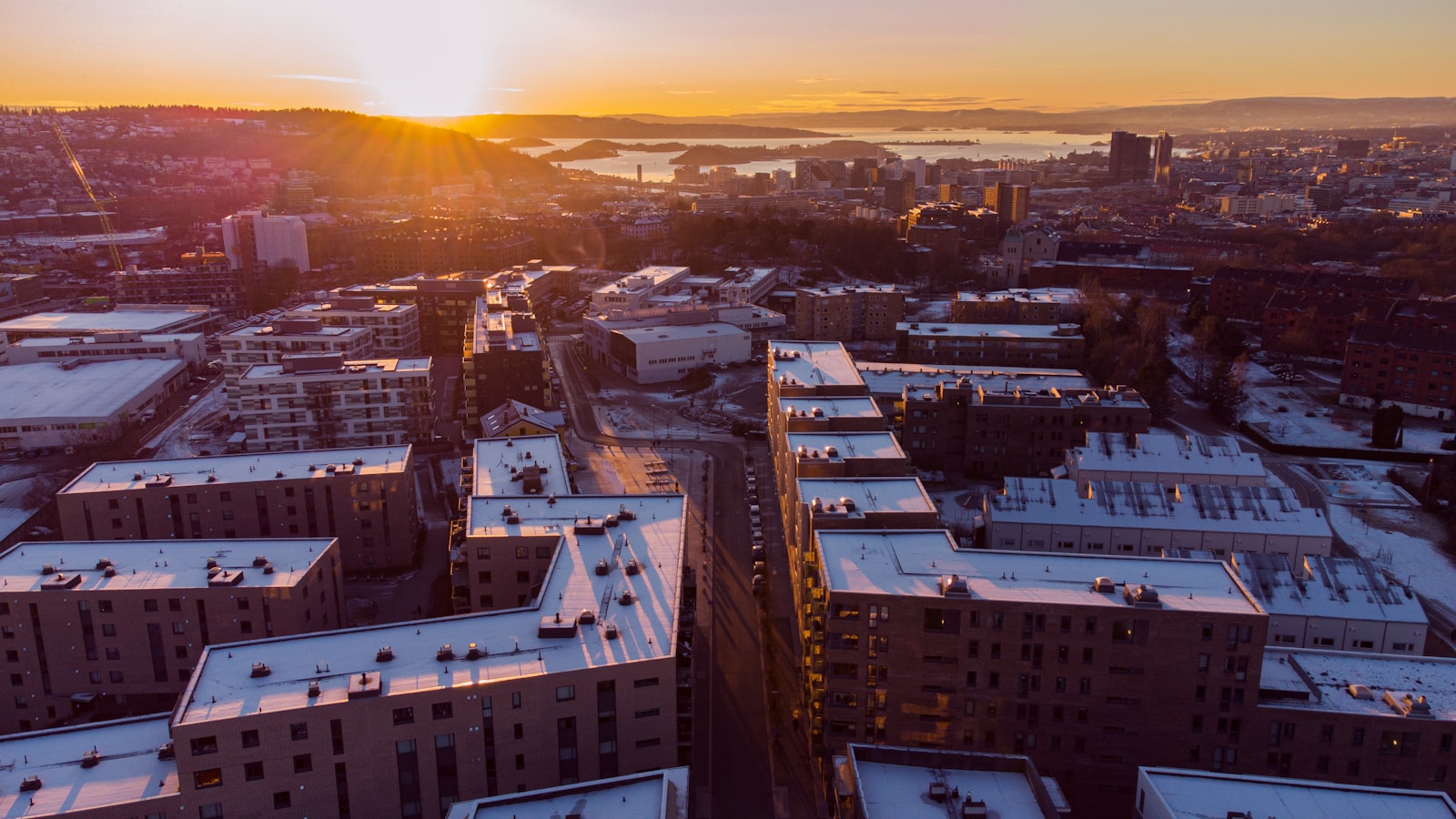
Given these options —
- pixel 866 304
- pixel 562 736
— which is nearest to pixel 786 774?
pixel 562 736

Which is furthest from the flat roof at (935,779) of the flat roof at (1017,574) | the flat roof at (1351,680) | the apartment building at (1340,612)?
the apartment building at (1340,612)

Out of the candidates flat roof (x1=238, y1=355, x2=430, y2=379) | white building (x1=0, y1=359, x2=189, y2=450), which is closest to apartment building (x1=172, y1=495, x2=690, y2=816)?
flat roof (x1=238, y1=355, x2=430, y2=379)

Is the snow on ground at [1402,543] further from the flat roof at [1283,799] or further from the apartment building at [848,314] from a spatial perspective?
the apartment building at [848,314]

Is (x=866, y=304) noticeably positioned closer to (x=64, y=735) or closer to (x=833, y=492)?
(x=833, y=492)

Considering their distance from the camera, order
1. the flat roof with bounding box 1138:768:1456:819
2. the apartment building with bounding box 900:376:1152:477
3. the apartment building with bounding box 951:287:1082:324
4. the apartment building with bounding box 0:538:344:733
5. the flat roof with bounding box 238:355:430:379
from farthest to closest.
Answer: the apartment building with bounding box 951:287:1082:324 < the flat roof with bounding box 238:355:430:379 < the apartment building with bounding box 900:376:1152:477 < the apartment building with bounding box 0:538:344:733 < the flat roof with bounding box 1138:768:1456:819

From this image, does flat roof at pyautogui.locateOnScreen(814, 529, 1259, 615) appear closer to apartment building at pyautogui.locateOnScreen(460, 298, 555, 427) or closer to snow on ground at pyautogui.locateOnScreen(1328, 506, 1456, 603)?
snow on ground at pyautogui.locateOnScreen(1328, 506, 1456, 603)

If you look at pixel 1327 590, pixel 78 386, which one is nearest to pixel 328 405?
pixel 78 386

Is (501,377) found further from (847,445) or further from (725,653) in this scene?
(725,653)

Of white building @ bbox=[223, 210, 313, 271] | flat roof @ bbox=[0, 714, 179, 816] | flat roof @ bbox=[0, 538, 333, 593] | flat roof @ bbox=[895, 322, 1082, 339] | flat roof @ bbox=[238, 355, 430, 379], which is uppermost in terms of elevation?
white building @ bbox=[223, 210, 313, 271]
